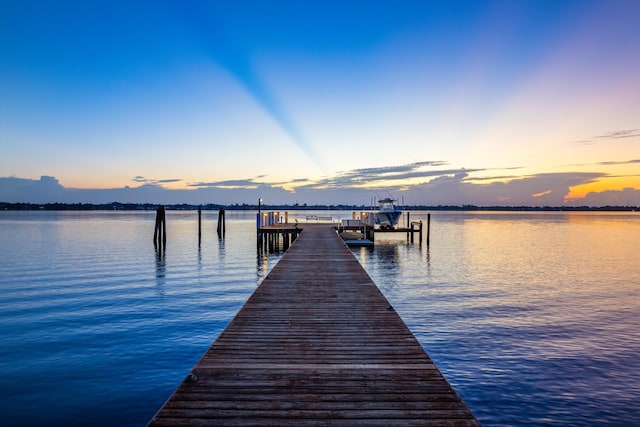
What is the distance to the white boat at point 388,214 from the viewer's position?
47.8 metres

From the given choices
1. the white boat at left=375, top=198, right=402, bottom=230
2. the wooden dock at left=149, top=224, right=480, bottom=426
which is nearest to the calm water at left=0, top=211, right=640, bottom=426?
the wooden dock at left=149, top=224, right=480, bottom=426

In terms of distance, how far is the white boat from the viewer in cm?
4784

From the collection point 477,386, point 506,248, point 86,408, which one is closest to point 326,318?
point 477,386

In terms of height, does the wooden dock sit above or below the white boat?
below

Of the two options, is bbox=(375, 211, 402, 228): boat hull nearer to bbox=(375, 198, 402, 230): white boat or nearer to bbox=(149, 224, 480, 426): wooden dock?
bbox=(375, 198, 402, 230): white boat

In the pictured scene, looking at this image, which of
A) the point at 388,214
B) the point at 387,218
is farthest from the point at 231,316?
the point at 387,218

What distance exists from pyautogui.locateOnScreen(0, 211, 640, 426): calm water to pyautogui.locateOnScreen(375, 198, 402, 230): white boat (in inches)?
833

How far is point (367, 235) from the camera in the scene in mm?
38625

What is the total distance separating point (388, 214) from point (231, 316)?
36213mm

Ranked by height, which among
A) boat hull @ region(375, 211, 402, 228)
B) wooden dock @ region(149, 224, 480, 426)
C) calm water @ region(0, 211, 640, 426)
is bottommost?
calm water @ region(0, 211, 640, 426)

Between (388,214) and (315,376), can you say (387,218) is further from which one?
(315,376)

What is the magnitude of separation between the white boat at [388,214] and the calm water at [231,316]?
833 inches

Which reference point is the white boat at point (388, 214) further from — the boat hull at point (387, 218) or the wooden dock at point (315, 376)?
the wooden dock at point (315, 376)

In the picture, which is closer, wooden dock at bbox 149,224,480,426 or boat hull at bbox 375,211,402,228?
wooden dock at bbox 149,224,480,426
